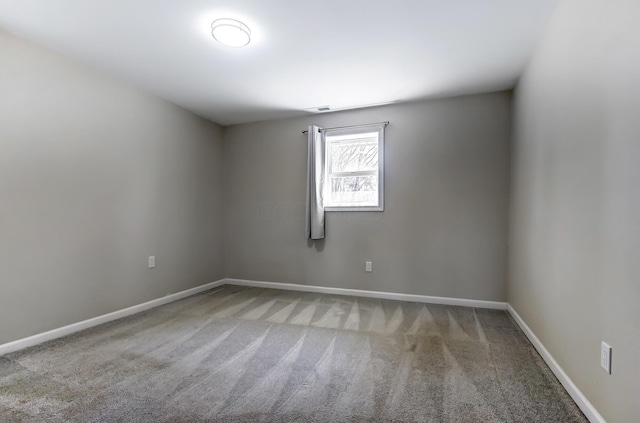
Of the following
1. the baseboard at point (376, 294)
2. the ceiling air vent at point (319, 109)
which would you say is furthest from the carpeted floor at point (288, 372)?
the ceiling air vent at point (319, 109)

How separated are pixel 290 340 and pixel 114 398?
1167 mm

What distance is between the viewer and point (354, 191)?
3711mm

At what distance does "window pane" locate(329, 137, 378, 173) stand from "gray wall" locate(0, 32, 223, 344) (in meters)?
1.90

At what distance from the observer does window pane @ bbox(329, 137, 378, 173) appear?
3.64 meters

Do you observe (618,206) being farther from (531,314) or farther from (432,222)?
(432,222)

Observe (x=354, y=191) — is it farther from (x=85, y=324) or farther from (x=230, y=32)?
(x=85, y=324)

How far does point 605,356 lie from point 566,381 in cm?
49

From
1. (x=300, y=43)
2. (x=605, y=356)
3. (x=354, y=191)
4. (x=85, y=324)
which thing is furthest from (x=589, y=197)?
(x=85, y=324)

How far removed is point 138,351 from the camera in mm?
2098

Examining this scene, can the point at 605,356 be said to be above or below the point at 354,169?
below

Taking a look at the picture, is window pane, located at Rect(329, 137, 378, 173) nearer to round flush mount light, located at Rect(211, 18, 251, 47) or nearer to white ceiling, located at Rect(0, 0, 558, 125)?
white ceiling, located at Rect(0, 0, 558, 125)

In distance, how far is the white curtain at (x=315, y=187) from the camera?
3.68m

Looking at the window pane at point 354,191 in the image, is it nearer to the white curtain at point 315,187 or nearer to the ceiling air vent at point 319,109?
the white curtain at point 315,187

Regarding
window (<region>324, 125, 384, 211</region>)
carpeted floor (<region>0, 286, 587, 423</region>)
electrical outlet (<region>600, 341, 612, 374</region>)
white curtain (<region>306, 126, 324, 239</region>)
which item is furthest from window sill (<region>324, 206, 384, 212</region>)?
electrical outlet (<region>600, 341, 612, 374</region>)
